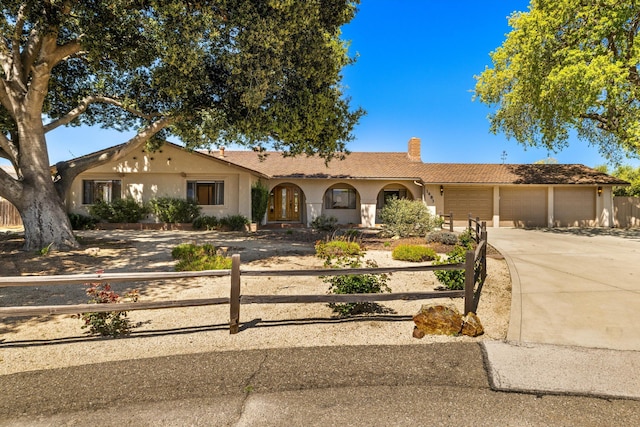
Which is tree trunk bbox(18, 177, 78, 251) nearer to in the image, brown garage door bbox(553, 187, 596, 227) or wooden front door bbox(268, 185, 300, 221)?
wooden front door bbox(268, 185, 300, 221)

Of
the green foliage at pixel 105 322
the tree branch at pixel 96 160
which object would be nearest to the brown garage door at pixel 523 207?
the tree branch at pixel 96 160

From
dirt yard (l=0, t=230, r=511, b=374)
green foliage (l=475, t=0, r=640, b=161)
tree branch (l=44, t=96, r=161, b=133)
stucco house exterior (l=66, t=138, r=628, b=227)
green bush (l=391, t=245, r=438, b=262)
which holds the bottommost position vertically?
dirt yard (l=0, t=230, r=511, b=374)

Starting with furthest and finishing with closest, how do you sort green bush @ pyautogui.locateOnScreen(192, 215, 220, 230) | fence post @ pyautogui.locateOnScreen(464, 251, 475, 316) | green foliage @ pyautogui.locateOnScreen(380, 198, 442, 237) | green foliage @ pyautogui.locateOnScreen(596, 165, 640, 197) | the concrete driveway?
green foliage @ pyautogui.locateOnScreen(596, 165, 640, 197)
green bush @ pyautogui.locateOnScreen(192, 215, 220, 230)
green foliage @ pyautogui.locateOnScreen(380, 198, 442, 237)
fence post @ pyautogui.locateOnScreen(464, 251, 475, 316)
the concrete driveway

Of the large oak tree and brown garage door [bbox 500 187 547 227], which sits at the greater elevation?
the large oak tree

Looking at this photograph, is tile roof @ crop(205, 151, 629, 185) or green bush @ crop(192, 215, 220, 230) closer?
green bush @ crop(192, 215, 220, 230)

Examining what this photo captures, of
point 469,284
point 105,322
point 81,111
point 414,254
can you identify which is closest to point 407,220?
point 414,254

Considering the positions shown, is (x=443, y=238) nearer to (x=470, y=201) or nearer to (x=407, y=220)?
(x=407, y=220)

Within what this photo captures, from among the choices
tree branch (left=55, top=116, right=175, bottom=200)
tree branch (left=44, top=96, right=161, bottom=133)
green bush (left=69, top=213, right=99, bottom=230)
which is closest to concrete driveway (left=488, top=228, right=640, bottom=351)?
tree branch (left=55, top=116, right=175, bottom=200)

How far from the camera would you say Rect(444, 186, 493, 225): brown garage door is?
75.7 feet

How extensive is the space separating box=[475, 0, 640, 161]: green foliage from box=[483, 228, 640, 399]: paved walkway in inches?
348

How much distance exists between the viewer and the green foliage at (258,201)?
20422 millimetres

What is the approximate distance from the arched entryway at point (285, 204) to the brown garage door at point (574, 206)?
1771cm

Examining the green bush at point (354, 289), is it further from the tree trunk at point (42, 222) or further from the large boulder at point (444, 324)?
the tree trunk at point (42, 222)

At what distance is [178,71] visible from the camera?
1017 cm
